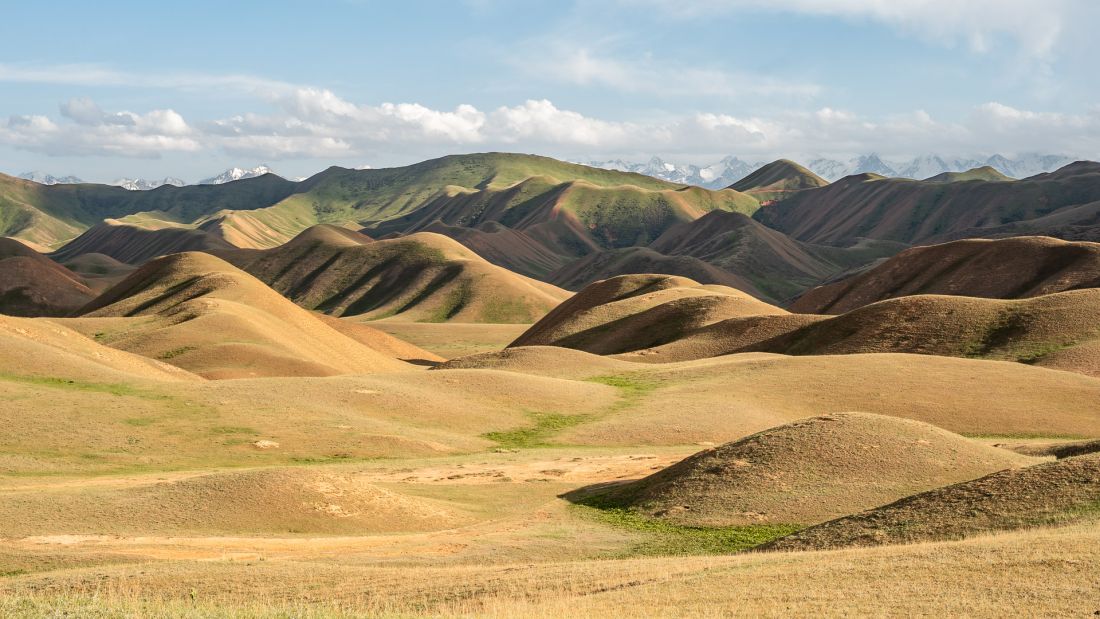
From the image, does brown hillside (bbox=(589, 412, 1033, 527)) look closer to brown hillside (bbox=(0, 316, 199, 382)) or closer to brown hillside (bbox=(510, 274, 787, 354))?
brown hillside (bbox=(0, 316, 199, 382))

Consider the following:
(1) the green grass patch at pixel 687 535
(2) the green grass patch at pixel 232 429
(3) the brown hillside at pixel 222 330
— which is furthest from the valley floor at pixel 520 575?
(3) the brown hillside at pixel 222 330

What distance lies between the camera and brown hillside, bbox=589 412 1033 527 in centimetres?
4581

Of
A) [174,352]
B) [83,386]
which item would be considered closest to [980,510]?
[83,386]

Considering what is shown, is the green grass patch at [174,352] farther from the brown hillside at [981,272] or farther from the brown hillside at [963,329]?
the brown hillside at [981,272]

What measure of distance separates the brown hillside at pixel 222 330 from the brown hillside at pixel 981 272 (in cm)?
8415

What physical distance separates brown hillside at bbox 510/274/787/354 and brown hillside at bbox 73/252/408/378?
97.0 feet

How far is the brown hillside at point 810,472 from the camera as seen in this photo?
150 ft

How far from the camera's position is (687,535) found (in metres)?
43.5

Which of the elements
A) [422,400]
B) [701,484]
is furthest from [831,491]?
[422,400]

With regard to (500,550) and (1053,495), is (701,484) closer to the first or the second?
(500,550)

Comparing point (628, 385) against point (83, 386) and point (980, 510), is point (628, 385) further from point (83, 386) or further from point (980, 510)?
point (980, 510)

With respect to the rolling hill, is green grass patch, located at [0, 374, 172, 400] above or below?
below

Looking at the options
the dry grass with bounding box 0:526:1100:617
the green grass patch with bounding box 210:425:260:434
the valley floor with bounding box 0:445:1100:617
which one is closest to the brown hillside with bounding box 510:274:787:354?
the green grass patch with bounding box 210:425:260:434

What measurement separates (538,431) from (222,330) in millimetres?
46761
